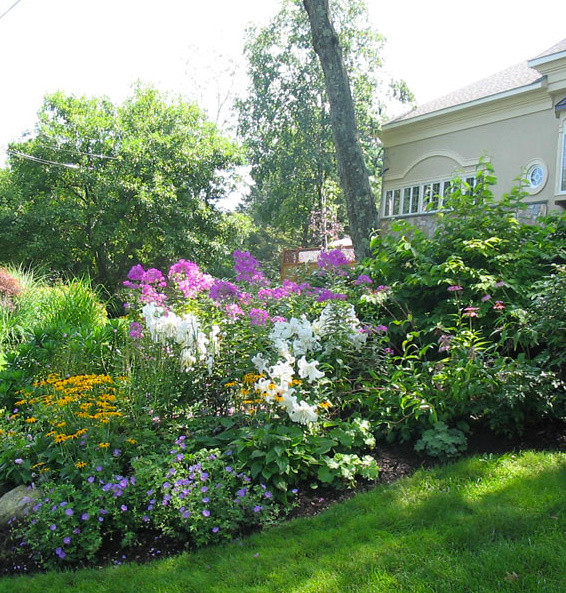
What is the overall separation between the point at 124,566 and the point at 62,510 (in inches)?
17.7

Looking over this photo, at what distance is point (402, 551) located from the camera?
2.58 m

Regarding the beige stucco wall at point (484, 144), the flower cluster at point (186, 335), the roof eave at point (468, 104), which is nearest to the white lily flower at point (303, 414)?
the flower cluster at point (186, 335)

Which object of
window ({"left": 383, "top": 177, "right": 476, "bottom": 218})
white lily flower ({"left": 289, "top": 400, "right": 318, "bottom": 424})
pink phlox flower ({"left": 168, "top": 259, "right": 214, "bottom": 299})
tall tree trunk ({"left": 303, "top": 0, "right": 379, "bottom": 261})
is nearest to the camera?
white lily flower ({"left": 289, "top": 400, "right": 318, "bottom": 424})

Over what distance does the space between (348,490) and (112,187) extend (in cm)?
1753

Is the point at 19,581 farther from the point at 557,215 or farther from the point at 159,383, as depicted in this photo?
the point at 557,215

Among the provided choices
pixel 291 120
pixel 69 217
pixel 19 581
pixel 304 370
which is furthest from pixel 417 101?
pixel 19 581

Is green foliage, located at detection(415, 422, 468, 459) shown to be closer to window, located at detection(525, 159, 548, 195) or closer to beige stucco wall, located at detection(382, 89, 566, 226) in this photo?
beige stucco wall, located at detection(382, 89, 566, 226)

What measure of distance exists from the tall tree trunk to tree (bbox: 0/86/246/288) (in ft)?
39.2

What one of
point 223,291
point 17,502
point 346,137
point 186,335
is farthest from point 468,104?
point 17,502

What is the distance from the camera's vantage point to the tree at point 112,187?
19203mm

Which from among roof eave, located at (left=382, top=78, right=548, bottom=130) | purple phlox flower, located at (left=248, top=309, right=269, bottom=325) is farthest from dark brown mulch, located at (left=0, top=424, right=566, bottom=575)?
roof eave, located at (left=382, top=78, right=548, bottom=130)

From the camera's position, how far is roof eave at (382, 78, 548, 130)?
510 inches

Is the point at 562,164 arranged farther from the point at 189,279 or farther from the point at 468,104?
the point at 189,279

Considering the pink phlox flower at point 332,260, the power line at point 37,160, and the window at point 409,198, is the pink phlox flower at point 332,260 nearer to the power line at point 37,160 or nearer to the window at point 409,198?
the window at point 409,198
